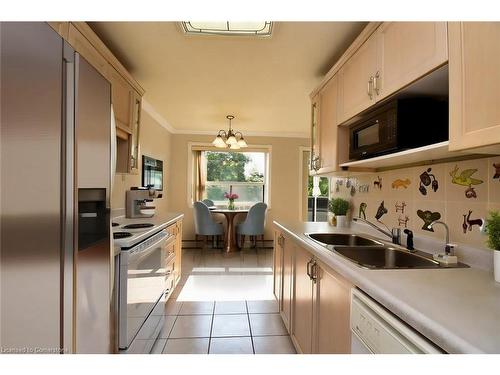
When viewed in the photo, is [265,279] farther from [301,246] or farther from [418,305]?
[418,305]

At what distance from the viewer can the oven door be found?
5.08 ft

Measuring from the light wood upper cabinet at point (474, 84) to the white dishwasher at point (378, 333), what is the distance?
2.07ft

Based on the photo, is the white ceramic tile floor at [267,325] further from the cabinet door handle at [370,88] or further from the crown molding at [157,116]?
the crown molding at [157,116]

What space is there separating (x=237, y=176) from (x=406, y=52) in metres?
4.78

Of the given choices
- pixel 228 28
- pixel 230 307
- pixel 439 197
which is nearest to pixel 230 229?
pixel 230 307

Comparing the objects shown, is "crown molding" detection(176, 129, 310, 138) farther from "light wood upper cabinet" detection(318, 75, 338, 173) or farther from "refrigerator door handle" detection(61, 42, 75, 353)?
"refrigerator door handle" detection(61, 42, 75, 353)

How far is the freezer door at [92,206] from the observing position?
866 mm

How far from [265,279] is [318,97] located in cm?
249

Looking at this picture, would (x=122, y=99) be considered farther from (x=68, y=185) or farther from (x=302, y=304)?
(x=302, y=304)

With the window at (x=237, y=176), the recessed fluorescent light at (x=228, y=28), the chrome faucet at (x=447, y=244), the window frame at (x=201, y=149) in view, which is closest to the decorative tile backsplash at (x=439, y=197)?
the chrome faucet at (x=447, y=244)

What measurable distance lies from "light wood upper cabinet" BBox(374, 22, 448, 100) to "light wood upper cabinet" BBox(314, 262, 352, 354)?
1014 millimetres

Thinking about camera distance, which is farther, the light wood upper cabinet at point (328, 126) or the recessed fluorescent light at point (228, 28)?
the light wood upper cabinet at point (328, 126)

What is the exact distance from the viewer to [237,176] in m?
5.94
